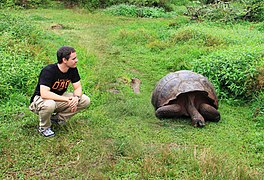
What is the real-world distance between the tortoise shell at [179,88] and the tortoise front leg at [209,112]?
195 mm

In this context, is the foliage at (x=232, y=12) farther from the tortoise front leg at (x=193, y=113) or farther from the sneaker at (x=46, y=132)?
the sneaker at (x=46, y=132)

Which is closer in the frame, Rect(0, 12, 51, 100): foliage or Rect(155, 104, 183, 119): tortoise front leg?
Rect(155, 104, 183, 119): tortoise front leg

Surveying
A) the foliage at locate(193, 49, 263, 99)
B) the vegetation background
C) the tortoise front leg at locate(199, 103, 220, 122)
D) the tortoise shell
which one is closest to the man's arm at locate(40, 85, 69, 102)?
the vegetation background

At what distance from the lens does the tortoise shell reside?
519 centimetres

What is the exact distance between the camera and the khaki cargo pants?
4344mm

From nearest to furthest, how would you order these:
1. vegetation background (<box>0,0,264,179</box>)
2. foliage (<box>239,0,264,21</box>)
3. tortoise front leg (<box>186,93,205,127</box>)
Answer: vegetation background (<box>0,0,264,179</box>) → tortoise front leg (<box>186,93,205,127</box>) → foliage (<box>239,0,264,21</box>)

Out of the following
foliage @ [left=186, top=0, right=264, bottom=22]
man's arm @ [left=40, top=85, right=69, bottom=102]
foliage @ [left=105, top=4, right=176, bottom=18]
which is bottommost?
foliage @ [left=105, top=4, right=176, bottom=18]

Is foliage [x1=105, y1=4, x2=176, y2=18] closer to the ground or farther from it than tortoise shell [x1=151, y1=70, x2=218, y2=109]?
closer to the ground

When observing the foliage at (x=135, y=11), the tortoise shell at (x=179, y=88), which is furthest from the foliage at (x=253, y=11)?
the tortoise shell at (x=179, y=88)

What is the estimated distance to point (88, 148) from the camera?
4203 millimetres

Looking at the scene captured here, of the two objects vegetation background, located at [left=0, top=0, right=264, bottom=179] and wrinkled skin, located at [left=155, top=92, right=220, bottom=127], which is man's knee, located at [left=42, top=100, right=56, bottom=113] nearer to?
vegetation background, located at [left=0, top=0, right=264, bottom=179]

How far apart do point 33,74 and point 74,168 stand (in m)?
2.86

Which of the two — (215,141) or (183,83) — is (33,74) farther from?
(215,141)

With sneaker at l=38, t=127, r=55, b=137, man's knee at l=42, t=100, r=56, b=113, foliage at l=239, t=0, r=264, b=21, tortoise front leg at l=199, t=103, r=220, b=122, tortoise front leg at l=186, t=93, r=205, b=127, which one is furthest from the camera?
foliage at l=239, t=0, r=264, b=21
